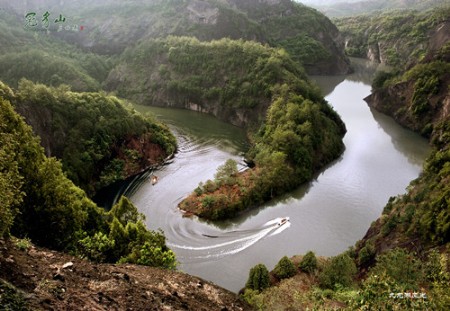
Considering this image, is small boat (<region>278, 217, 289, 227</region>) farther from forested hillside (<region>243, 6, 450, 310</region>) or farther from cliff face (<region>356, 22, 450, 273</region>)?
cliff face (<region>356, 22, 450, 273</region>)

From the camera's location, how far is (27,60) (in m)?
81.6

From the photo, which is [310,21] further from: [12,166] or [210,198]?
[12,166]

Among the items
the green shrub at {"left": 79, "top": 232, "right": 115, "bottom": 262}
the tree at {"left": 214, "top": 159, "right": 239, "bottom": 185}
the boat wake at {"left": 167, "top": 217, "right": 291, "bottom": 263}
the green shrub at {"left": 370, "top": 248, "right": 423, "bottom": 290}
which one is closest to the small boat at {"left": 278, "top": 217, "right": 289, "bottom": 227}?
the boat wake at {"left": 167, "top": 217, "right": 291, "bottom": 263}

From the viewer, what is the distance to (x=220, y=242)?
37.0 metres

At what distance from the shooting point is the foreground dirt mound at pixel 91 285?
14008 mm

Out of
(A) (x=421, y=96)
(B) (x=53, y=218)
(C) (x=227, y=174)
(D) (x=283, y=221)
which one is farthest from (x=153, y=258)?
(A) (x=421, y=96)

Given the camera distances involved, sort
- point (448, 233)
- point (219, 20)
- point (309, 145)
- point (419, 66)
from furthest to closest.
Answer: point (219, 20) → point (419, 66) → point (309, 145) → point (448, 233)

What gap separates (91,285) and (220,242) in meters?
22.0

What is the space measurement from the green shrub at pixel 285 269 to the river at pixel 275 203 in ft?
9.82

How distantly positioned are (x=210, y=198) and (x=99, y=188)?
47.5ft

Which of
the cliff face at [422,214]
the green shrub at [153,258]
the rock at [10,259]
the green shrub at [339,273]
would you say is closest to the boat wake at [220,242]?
the cliff face at [422,214]

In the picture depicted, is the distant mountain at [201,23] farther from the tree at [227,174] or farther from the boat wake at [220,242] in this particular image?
the boat wake at [220,242]

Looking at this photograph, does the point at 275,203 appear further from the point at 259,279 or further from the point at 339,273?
the point at 339,273

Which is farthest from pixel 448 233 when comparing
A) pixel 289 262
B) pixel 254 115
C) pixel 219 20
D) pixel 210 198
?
pixel 219 20
